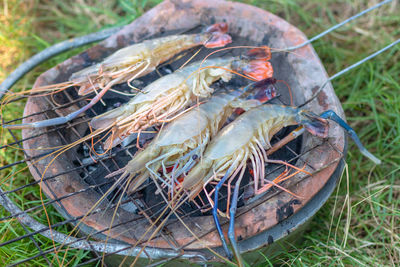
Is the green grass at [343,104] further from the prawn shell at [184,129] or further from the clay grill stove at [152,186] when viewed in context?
the prawn shell at [184,129]

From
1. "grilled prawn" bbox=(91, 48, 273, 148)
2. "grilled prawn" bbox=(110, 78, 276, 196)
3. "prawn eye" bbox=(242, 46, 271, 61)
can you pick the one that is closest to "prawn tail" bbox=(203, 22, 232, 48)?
"grilled prawn" bbox=(91, 48, 273, 148)

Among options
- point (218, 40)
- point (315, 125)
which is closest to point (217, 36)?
point (218, 40)

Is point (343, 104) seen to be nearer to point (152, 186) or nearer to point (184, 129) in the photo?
point (184, 129)

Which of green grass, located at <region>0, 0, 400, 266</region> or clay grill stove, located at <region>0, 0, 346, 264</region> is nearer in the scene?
clay grill stove, located at <region>0, 0, 346, 264</region>

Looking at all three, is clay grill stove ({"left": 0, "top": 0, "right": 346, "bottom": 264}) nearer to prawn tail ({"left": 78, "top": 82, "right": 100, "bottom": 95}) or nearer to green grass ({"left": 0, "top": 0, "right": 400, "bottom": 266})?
prawn tail ({"left": 78, "top": 82, "right": 100, "bottom": 95})

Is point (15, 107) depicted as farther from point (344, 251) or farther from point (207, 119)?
point (344, 251)

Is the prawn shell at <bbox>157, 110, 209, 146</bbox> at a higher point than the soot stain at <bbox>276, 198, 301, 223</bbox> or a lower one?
higher

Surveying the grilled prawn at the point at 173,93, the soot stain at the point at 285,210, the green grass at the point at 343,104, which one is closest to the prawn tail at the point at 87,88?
the grilled prawn at the point at 173,93
